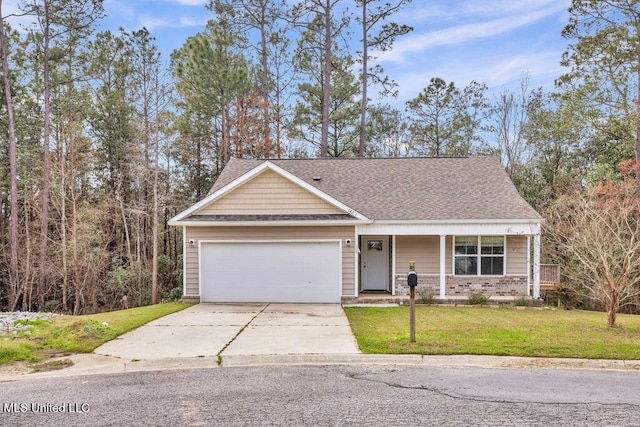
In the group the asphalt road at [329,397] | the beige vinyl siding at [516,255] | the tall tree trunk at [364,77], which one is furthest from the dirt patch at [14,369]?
the tall tree trunk at [364,77]

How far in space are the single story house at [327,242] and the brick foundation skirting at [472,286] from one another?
31mm

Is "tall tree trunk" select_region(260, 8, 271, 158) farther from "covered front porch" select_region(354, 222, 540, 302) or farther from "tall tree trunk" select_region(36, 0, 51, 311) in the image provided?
"covered front porch" select_region(354, 222, 540, 302)

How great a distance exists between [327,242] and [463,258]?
4.50m

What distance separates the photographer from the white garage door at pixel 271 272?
13430 millimetres

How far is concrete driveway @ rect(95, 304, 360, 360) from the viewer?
23.5 ft

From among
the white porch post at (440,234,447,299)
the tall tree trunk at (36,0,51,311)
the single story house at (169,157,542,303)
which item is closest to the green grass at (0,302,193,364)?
the single story house at (169,157,542,303)

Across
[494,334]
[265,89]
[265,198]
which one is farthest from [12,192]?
[494,334]

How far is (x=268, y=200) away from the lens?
45.1ft

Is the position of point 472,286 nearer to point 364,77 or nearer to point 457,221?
point 457,221

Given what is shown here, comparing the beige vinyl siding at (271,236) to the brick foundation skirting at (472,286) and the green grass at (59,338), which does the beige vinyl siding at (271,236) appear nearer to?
the brick foundation skirting at (472,286)

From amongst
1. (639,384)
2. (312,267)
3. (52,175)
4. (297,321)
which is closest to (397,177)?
(312,267)

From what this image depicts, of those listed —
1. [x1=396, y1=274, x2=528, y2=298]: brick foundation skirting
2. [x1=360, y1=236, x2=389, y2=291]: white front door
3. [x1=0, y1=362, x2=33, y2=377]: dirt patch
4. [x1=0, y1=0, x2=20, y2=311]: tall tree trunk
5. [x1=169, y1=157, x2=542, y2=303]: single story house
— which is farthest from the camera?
[x1=0, y1=0, x2=20, y2=311]: tall tree trunk

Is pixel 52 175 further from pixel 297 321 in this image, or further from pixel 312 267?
pixel 297 321

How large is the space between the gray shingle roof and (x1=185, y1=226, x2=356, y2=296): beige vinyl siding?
4.29ft
